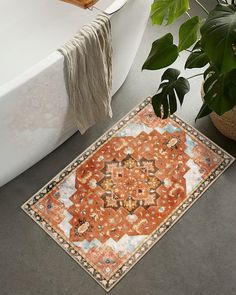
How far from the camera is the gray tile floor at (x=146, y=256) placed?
7.18ft

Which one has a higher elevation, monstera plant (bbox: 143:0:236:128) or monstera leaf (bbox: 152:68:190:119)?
monstera plant (bbox: 143:0:236:128)

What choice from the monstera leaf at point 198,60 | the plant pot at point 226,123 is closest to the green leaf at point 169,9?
the monstera leaf at point 198,60

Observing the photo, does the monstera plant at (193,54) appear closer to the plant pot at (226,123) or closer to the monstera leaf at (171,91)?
the monstera leaf at (171,91)

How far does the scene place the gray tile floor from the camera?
→ 2.19 metres

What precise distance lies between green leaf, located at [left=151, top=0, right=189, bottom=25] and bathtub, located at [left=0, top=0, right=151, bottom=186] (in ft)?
0.65

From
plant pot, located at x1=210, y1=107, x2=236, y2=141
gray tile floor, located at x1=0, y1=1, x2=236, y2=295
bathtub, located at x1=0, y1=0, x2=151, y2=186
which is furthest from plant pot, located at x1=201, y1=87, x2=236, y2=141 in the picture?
bathtub, located at x1=0, y1=0, x2=151, y2=186

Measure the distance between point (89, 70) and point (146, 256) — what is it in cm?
85

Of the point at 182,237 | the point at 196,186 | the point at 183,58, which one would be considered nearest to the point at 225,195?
the point at 196,186

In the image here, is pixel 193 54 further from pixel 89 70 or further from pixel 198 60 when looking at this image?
pixel 89 70

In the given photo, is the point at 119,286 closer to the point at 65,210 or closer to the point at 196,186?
the point at 65,210

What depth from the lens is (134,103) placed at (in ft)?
8.80

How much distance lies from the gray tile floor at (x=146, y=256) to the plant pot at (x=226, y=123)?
17 centimetres

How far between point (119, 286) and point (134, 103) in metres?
0.97

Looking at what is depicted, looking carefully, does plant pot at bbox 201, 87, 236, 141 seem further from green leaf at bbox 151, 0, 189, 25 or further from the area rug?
green leaf at bbox 151, 0, 189, 25
